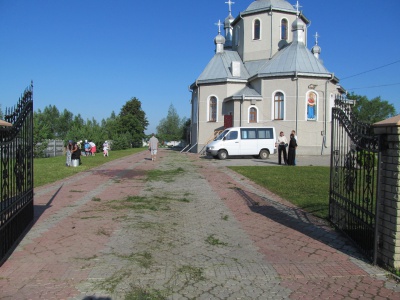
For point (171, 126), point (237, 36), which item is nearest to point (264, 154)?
point (237, 36)

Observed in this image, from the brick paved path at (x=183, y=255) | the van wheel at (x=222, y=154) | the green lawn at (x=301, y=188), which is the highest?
the van wheel at (x=222, y=154)

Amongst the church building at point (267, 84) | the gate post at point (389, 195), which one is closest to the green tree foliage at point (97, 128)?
the church building at point (267, 84)

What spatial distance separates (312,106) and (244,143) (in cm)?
967

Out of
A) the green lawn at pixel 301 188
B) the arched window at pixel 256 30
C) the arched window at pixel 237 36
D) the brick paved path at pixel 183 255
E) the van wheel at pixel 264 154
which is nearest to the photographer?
the brick paved path at pixel 183 255

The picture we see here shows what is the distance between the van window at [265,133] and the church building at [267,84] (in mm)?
6499

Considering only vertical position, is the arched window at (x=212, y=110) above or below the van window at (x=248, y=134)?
above

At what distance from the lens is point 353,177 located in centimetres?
564

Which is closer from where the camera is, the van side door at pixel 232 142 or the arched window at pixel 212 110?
the van side door at pixel 232 142

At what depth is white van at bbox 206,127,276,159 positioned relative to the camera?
23.5 m

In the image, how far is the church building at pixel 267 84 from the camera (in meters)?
29.8

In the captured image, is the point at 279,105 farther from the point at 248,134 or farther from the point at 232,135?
the point at 232,135

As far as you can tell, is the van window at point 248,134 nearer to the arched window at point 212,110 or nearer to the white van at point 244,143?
the white van at point 244,143

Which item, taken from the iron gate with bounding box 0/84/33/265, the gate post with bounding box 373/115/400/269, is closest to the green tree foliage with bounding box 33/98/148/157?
the iron gate with bounding box 0/84/33/265

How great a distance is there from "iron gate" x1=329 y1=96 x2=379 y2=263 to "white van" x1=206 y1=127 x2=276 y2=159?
16.8m
